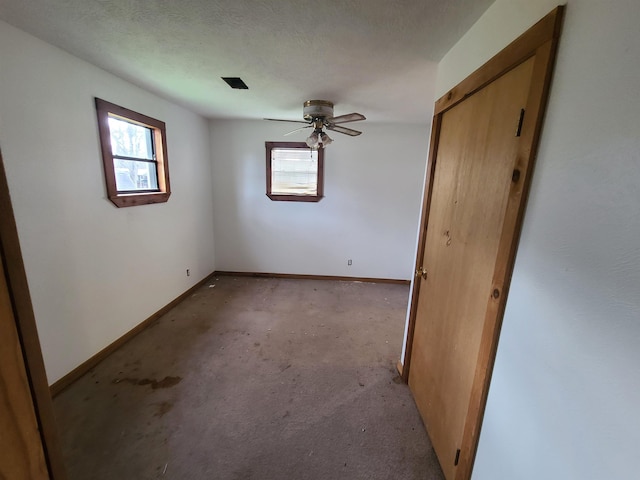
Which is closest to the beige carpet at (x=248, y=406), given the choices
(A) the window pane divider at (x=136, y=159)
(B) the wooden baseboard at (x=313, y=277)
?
(B) the wooden baseboard at (x=313, y=277)

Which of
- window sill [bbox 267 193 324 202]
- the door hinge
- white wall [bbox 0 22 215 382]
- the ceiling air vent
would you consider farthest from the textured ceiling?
window sill [bbox 267 193 324 202]

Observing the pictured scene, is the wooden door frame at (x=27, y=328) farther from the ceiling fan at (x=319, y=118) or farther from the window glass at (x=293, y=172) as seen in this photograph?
the window glass at (x=293, y=172)

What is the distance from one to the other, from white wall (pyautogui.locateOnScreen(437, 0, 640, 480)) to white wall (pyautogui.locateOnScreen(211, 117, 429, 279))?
9.33ft

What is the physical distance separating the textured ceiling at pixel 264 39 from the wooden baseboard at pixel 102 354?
2206 mm

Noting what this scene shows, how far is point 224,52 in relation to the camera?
164 cm

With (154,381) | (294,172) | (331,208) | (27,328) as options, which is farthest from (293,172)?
(27,328)

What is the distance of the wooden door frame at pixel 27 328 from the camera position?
0.49 m

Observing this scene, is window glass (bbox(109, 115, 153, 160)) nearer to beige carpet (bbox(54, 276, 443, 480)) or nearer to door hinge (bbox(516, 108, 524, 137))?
beige carpet (bbox(54, 276, 443, 480))

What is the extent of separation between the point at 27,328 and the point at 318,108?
2521 mm

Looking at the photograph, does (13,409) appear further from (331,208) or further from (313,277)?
(313,277)

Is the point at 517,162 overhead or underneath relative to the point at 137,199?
overhead

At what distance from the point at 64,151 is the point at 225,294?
2258 millimetres

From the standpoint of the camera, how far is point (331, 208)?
3.89 m

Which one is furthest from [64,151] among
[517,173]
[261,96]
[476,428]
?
[476,428]
